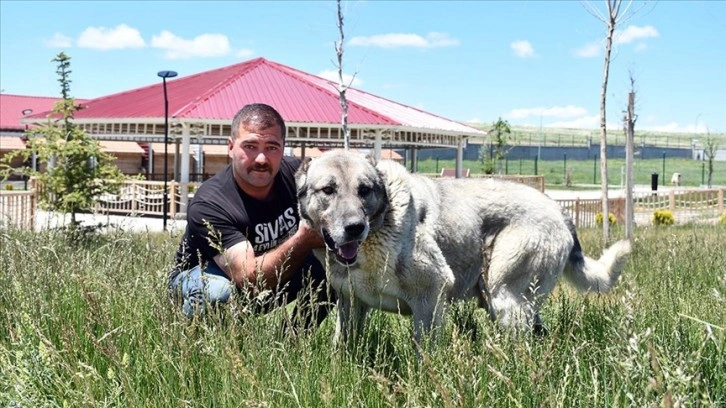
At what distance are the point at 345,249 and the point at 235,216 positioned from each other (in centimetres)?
97

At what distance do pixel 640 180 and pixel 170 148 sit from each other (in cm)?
3664

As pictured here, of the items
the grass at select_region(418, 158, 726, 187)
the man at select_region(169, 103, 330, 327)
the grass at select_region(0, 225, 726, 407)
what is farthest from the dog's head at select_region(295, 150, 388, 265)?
the grass at select_region(418, 158, 726, 187)

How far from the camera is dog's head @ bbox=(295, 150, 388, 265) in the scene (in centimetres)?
352

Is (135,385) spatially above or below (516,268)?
below

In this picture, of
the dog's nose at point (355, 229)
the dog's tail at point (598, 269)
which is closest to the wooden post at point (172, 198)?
the dog's tail at point (598, 269)

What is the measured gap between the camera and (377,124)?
26219 millimetres

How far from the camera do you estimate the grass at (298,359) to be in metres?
2.29

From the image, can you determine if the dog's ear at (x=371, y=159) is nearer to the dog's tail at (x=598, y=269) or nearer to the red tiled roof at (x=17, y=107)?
the dog's tail at (x=598, y=269)

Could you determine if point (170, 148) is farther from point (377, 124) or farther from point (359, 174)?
point (359, 174)

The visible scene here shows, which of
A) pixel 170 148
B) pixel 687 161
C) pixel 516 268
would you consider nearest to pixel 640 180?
pixel 687 161

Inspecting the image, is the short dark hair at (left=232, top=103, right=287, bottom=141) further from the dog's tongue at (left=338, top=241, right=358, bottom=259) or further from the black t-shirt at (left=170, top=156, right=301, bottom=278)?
the dog's tongue at (left=338, top=241, right=358, bottom=259)

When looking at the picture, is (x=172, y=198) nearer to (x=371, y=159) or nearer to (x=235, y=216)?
(x=235, y=216)

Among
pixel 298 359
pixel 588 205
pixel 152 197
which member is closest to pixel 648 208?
pixel 588 205

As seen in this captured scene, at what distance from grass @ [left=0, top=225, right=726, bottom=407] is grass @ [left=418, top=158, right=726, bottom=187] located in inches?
2078
